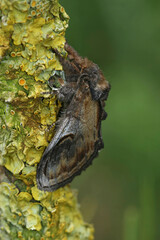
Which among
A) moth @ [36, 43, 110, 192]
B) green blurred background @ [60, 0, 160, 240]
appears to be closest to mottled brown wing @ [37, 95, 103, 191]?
moth @ [36, 43, 110, 192]

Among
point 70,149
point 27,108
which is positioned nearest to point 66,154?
point 70,149

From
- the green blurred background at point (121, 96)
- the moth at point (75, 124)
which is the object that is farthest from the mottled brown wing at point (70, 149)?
the green blurred background at point (121, 96)

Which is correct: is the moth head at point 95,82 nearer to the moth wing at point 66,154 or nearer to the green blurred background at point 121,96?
the moth wing at point 66,154

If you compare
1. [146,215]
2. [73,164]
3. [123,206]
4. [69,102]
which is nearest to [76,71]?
[69,102]

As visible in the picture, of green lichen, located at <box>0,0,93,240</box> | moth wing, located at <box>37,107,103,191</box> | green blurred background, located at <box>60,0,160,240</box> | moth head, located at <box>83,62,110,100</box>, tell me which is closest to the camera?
green lichen, located at <box>0,0,93,240</box>

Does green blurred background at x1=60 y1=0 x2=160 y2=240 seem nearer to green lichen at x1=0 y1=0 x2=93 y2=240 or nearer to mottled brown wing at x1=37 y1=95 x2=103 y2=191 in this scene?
mottled brown wing at x1=37 y1=95 x2=103 y2=191

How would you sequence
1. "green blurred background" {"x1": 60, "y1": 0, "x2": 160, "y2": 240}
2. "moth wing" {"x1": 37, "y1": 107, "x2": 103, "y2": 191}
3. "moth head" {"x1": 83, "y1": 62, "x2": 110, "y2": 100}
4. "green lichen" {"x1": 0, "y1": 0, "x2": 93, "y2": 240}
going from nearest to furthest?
"green lichen" {"x1": 0, "y1": 0, "x2": 93, "y2": 240}, "moth wing" {"x1": 37, "y1": 107, "x2": 103, "y2": 191}, "moth head" {"x1": 83, "y1": 62, "x2": 110, "y2": 100}, "green blurred background" {"x1": 60, "y1": 0, "x2": 160, "y2": 240}

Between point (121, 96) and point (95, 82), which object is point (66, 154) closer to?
point (95, 82)
